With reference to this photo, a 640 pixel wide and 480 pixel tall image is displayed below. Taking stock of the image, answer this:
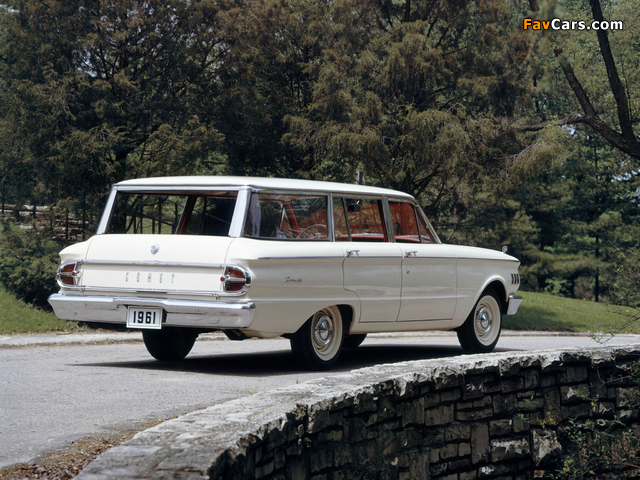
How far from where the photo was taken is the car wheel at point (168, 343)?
8516 mm

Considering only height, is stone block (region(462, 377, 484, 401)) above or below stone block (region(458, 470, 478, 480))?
above

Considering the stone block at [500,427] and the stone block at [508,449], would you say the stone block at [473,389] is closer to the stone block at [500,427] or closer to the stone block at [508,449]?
the stone block at [500,427]

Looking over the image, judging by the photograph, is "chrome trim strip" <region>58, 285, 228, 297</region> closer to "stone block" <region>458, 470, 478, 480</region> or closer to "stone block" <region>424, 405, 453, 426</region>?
"stone block" <region>424, 405, 453, 426</region>

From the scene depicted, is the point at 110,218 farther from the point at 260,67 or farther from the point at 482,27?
the point at 482,27

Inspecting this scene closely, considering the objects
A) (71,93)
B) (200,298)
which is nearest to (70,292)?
(200,298)

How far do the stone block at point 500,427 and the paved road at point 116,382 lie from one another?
1.76 m

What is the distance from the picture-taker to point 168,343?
8602 mm

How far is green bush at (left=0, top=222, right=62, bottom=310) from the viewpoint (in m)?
14.6

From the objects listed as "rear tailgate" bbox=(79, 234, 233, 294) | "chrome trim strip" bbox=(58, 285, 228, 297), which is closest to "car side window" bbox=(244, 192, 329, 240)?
"rear tailgate" bbox=(79, 234, 233, 294)

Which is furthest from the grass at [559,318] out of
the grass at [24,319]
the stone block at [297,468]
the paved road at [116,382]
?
the stone block at [297,468]

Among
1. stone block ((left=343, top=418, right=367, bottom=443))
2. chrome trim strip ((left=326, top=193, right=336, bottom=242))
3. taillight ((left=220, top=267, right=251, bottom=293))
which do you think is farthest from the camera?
chrome trim strip ((left=326, top=193, right=336, bottom=242))

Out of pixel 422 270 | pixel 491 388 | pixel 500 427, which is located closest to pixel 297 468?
pixel 491 388

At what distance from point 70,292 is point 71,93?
8.58 meters

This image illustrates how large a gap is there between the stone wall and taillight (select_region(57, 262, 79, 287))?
3553 mm
